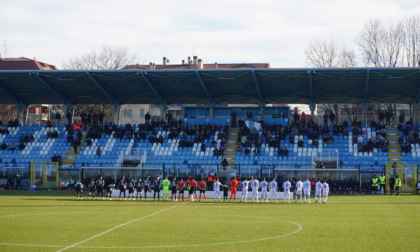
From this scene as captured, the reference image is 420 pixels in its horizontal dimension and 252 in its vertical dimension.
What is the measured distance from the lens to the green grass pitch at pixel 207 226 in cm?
1808

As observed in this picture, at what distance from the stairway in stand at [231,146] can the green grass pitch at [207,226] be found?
15003mm

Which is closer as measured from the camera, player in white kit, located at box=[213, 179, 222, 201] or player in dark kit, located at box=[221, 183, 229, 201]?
player in dark kit, located at box=[221, 183, 229, 201]

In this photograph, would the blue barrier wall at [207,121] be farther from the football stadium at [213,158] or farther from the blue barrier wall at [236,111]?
the blue barrier wall at [236,111]

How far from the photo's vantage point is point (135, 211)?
29.0 m

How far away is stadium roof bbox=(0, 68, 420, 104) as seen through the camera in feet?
162

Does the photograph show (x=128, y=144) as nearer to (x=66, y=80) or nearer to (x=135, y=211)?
(x=66, y=80)

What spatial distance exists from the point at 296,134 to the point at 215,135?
23.0 ft

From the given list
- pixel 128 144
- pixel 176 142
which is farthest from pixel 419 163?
pixel 128 144

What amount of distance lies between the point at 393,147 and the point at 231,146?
13270mm

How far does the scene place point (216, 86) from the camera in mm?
52594

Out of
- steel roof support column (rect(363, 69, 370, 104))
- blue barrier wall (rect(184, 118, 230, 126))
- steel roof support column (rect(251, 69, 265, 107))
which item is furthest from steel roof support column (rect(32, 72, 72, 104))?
steel roof support column (rect(363, 69, 370, 104))

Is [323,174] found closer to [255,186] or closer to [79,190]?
[255,186]

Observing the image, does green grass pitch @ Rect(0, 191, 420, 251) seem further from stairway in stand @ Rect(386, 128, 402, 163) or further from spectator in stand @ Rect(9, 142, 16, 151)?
spectator in stand @ Rect(9, 142, 16, 151)

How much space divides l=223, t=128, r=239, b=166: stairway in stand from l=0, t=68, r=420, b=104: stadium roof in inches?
134
